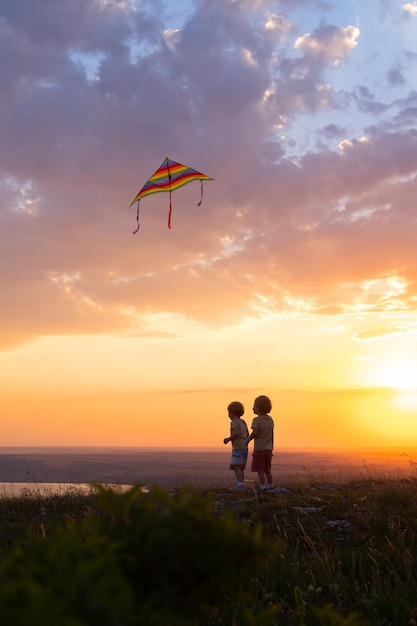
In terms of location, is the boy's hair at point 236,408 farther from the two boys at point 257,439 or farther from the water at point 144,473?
the water at point 144,473

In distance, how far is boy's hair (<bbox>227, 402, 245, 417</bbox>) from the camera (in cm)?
1510

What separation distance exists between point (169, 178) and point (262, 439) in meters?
6.64

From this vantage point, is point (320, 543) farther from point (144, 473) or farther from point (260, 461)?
point (144, 473)

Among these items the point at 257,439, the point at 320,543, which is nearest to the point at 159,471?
the point at 257,439

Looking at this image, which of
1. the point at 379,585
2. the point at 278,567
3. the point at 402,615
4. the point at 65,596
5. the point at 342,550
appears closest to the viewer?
the point at 65,596

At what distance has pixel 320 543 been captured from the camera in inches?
296

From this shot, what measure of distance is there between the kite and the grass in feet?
24.0

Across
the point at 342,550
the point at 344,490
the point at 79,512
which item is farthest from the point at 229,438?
the point at 342,550

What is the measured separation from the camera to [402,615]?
16.8 feet

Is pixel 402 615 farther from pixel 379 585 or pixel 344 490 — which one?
pixel 344 490

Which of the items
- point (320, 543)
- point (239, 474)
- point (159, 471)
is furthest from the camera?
point (159, 471)

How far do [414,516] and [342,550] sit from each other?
231 centimetres

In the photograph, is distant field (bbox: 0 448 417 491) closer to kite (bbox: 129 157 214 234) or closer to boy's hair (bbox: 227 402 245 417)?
boy's hair (bbox: 227 402 245 417)

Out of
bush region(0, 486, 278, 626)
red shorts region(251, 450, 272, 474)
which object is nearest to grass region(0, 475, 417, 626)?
bush region(0, 486, 278, 626)
